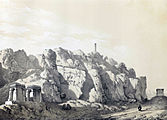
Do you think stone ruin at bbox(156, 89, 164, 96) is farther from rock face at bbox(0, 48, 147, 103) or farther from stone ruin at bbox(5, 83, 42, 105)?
stone ruin at bbox(5, 83, 42, 105)

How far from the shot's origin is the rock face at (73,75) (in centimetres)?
3231

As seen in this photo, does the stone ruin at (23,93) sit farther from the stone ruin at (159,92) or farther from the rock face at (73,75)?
the stone ruin at (159,92)

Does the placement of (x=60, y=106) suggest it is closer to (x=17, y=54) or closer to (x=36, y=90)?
(x=36, y=90)

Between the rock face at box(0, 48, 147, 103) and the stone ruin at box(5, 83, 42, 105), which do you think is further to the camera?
the rock face at box(0, 48, 147, 103)

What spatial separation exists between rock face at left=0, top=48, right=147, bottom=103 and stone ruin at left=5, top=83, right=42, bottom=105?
2362 millimetres

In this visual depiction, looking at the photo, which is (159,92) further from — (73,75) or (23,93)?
(23,93)

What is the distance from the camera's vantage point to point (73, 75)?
35875mm

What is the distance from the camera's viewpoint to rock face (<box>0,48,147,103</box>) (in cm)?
3231

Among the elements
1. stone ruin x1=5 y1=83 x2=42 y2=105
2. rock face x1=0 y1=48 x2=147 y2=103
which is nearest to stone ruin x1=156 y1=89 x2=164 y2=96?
rock face x1=0 y1=48 x2=147 y2=103

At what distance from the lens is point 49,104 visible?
96.1ft

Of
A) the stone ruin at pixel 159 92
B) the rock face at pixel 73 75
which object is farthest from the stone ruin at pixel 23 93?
the stone ruin at pixel 159 92

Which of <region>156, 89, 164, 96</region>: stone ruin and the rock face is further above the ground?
the rock face

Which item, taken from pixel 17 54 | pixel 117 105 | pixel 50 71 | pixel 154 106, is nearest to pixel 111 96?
pixel 117 105

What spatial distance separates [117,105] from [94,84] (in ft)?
10.6
